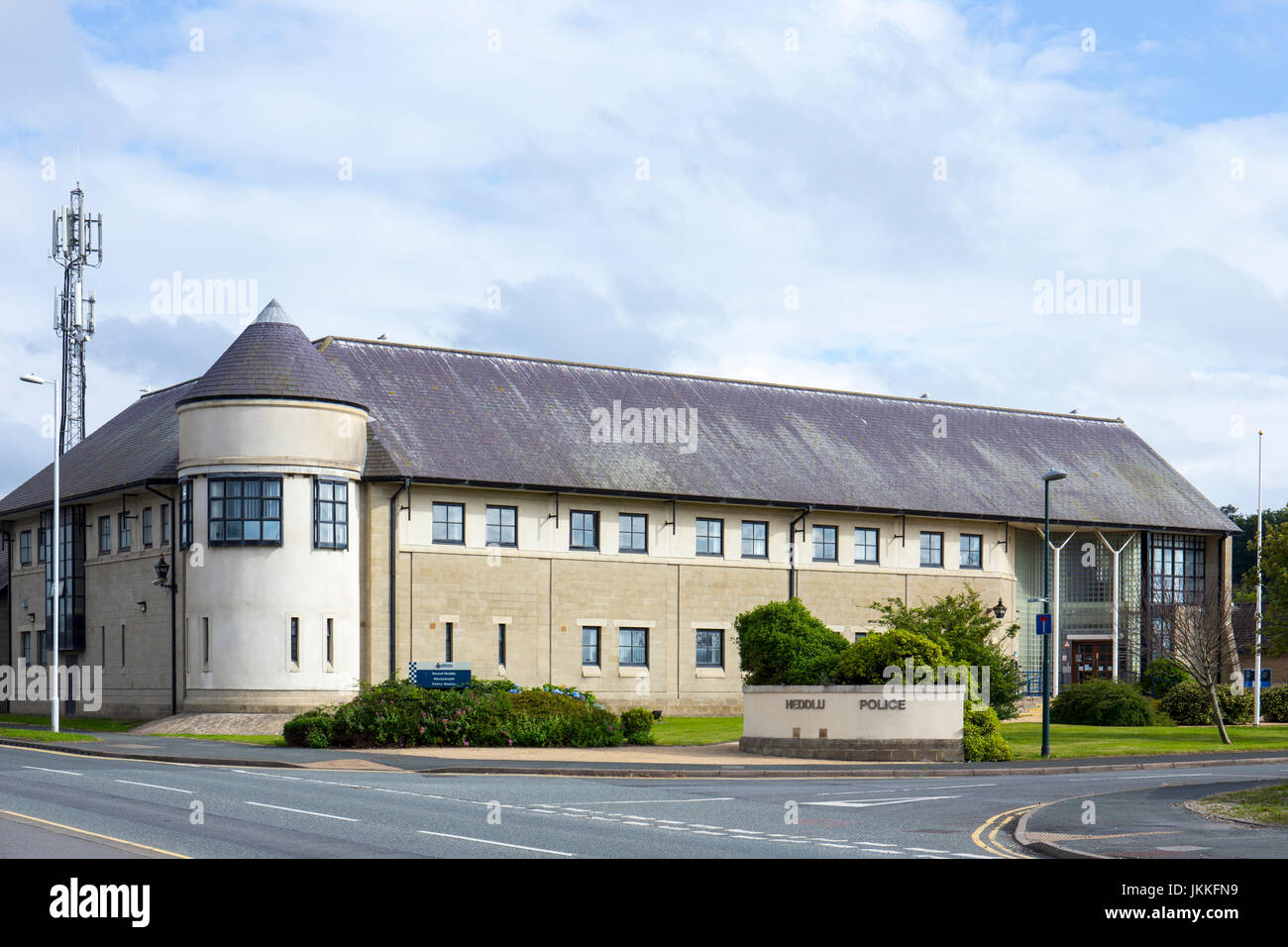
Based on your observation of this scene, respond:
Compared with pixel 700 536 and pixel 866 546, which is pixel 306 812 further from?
pixel 866 546

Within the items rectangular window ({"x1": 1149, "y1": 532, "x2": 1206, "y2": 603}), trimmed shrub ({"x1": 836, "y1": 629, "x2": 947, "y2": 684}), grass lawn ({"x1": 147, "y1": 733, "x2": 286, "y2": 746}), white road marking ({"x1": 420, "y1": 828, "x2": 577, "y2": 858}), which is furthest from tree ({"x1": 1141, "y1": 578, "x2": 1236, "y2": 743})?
white road marking ({"x1": 420, "y1": 828, "x2": 577, "y2": 858})

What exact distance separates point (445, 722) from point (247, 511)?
1159 centimetres

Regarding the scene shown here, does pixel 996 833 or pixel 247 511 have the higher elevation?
pixel 247 511

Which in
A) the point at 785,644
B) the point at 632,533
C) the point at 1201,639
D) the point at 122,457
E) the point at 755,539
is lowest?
the point at 1201,639

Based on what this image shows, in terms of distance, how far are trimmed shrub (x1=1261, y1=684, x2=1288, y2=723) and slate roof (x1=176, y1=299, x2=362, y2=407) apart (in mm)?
30162

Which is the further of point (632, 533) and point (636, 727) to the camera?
point (632, 533)

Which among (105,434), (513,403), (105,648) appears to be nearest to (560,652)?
(513,403)

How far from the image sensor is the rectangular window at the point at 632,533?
48.5 meters

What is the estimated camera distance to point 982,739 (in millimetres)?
30625

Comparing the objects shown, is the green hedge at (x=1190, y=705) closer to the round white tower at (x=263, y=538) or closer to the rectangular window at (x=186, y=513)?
the round white tower at (x=263, y=538)

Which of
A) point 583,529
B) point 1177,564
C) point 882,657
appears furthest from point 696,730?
point 1177,564

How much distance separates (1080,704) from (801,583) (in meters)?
10.7

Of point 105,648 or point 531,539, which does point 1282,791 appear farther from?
point 105,648

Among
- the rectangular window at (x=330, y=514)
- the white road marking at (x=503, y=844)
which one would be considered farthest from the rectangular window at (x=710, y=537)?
the white road marking at (x=503, y=844)
